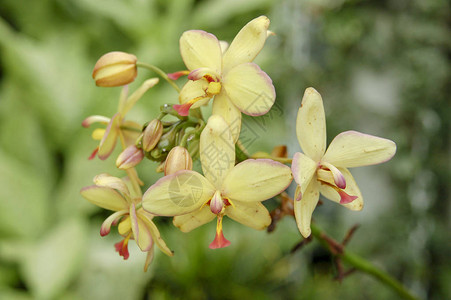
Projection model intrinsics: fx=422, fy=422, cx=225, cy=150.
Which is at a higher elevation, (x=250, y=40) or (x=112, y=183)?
(x=250, y=40)

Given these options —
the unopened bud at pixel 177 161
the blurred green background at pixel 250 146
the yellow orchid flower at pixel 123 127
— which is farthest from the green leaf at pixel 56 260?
the unopened bud at pixel 177 161

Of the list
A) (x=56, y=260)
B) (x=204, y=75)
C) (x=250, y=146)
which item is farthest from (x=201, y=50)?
(x=56, y=260)

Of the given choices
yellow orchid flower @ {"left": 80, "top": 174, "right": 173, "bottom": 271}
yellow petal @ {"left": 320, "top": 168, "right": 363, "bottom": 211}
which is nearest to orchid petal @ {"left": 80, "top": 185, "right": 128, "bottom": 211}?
yellow orchid flower @ {"left": 80, "top": 174, "right": 173, "bottom": 271}

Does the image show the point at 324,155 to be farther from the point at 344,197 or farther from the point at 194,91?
the point at 194,91

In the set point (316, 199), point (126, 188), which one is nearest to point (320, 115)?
point (316, 199)

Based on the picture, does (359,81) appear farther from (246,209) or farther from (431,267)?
(246,209)

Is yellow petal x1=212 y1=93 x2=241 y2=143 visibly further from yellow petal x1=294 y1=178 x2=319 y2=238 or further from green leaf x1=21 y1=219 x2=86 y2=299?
green leaf x1=21 y1=219 x2=86 y2=299
